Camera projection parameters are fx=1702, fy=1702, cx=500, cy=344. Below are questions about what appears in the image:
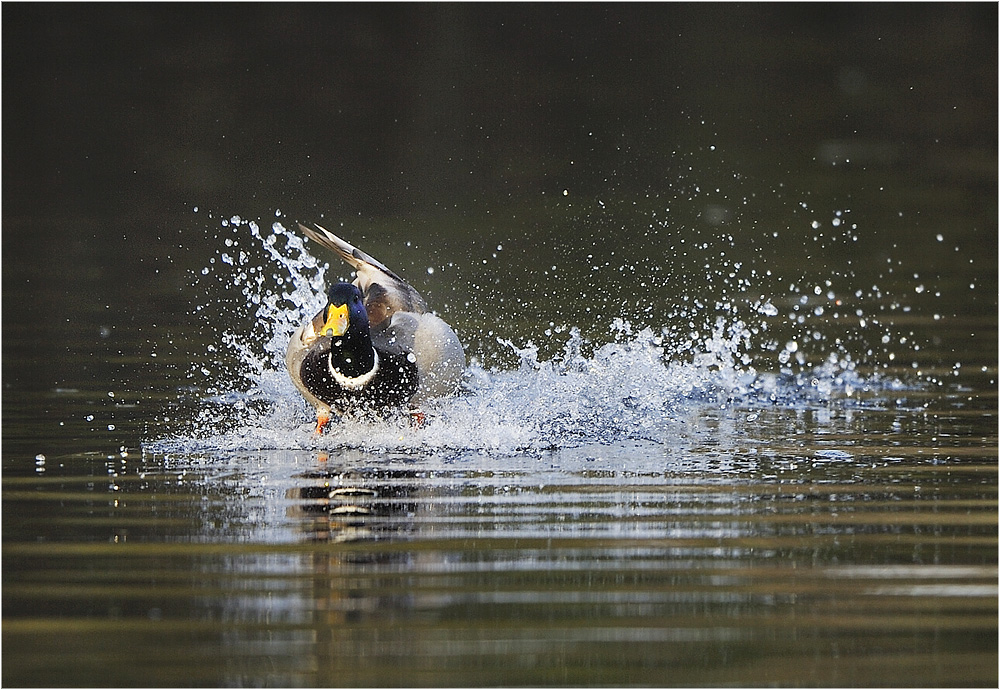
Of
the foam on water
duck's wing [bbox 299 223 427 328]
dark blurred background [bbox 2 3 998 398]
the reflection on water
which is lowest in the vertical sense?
the reflection on water

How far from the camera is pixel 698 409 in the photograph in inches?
359

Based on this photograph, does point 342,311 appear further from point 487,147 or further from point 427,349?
point 487,147

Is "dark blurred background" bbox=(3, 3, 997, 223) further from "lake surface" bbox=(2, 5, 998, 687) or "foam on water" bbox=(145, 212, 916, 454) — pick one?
"foam on water" bbox=(145, 212, 916, 454)

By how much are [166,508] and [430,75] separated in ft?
56.8

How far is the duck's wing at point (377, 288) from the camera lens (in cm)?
920

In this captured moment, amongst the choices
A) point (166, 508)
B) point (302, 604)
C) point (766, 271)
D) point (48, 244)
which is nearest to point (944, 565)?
point (302, 604)

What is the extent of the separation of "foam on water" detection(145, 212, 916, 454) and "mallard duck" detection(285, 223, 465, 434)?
0.11m

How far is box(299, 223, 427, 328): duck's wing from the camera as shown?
9.20 m

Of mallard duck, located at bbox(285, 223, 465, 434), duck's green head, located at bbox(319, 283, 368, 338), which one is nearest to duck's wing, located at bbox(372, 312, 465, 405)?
mallard duck, located at bbox(285, 223, 465, 434)

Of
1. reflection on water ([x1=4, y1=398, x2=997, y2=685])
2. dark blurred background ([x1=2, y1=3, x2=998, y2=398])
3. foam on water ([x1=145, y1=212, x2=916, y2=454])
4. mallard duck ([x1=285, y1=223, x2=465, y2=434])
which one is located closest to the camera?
reflection on water ([x1=4, y1=398, x2=997, y2=685])

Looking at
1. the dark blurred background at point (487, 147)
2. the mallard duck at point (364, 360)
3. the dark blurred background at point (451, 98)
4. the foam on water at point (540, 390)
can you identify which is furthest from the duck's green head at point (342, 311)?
the dark blurred background at point (451, 98)

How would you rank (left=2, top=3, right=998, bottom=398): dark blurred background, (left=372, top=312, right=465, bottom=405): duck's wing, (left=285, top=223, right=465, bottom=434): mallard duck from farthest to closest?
(left=2, top=3, right=998, bottom=398): dark blurred background, (left=372, top=312, right=465, bottom=405): duck's wing, (left=285, top=223, right=465, bottom=434): mallard duck

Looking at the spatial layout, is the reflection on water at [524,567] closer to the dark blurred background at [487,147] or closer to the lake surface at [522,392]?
the lake surface at [522,392]

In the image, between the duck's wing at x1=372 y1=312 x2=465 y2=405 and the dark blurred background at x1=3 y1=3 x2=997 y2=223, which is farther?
the dark blurred background at x1=3 y1=3 x2=997 y2=223
